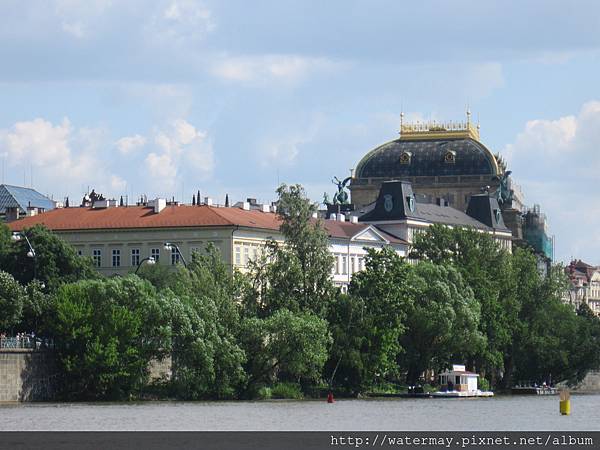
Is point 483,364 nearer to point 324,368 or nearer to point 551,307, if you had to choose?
point 551,307

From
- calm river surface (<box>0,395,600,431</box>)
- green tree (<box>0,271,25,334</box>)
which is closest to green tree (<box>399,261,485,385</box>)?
calm river surface (<box>0,395,600,431</box>)

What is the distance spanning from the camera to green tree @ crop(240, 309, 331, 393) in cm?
12825

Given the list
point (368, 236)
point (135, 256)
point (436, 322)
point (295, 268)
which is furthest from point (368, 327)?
point (368, 236)

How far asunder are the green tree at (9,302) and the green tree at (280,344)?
15.7 m

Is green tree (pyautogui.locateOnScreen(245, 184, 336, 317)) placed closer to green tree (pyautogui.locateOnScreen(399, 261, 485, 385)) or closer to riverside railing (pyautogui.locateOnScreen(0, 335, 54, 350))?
green tree (pyautogui.locateOnScreen(399, 261, 485, 385))

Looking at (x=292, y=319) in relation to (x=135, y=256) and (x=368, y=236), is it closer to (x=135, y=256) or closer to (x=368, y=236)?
(x=135, y=256)

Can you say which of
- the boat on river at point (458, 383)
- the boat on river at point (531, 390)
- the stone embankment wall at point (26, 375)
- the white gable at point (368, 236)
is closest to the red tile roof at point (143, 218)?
the white gable at point (368, 236)

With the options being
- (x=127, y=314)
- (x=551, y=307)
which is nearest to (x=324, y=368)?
(x=127, y=314)

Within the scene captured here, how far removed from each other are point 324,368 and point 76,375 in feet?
77.4

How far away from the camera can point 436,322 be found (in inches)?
5881

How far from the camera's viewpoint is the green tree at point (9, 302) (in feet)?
390

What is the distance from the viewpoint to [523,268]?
588 feet

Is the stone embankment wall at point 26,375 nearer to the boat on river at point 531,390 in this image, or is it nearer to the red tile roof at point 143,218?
the red tile roof at point 143,218

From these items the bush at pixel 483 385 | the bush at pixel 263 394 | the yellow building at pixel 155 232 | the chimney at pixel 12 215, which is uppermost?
the chimney at pixel 12 215
